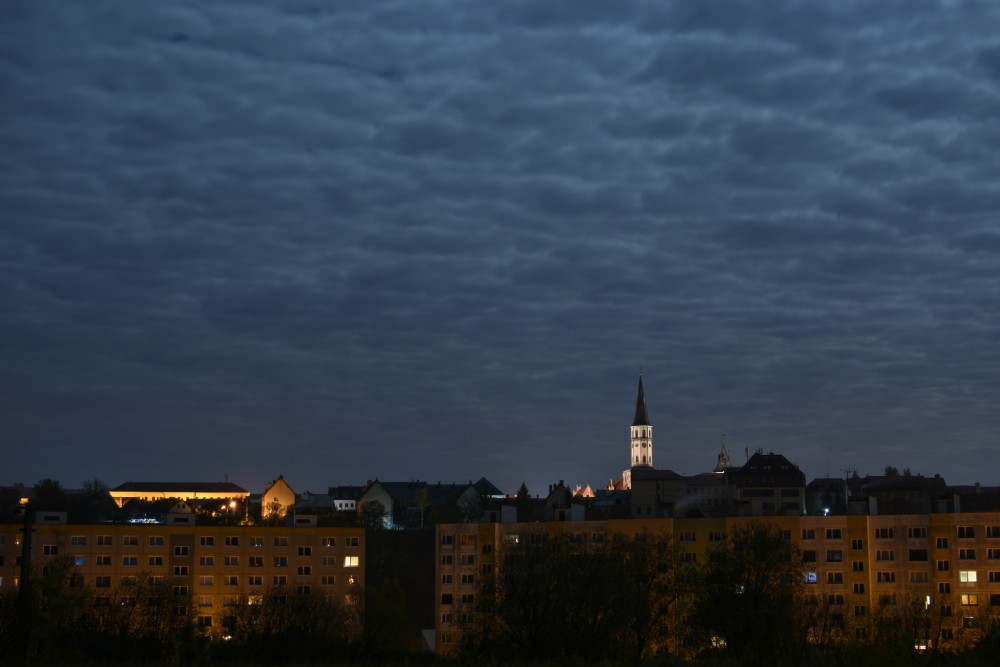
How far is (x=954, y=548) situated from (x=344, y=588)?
184 feet

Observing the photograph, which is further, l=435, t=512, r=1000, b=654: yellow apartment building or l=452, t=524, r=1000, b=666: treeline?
l=435, t=512, r=1000, b=654: yellow apartment building

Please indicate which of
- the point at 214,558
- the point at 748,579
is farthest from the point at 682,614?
the point at 214,558

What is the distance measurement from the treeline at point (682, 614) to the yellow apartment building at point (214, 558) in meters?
13.7

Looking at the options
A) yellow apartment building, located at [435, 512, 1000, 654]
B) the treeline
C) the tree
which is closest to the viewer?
the treeline

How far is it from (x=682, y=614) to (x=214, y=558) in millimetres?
46448

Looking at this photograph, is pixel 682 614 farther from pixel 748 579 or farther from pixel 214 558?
pixel 214 558

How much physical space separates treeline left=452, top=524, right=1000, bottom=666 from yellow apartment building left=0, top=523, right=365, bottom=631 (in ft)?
45.0

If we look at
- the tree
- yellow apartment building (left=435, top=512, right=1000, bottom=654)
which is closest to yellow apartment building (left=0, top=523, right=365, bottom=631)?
yellow apartment building (left=435, top=512, right=1000, bottom=654)

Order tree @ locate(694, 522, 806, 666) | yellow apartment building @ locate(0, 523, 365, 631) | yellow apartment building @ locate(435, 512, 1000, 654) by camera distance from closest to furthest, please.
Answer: tree @ locate(694, 522, 806, 666), yellow apartment building @ locate(435, 512, 1000, 654), yellow apartment building @ locate(0, 523, 365, 631)

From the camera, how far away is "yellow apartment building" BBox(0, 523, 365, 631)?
99562 millimetres

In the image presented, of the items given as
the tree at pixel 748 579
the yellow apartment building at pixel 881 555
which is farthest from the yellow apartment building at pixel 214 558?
the tree at pixel 748 579

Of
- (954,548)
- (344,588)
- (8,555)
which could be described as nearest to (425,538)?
(344,588)

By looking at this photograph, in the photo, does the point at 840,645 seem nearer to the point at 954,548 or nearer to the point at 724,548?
the point at 724,548

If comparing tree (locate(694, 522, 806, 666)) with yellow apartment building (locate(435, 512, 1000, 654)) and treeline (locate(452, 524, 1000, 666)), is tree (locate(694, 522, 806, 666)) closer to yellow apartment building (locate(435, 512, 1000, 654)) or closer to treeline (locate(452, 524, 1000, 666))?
treeline (locate(452, 524, 1000, 666))
